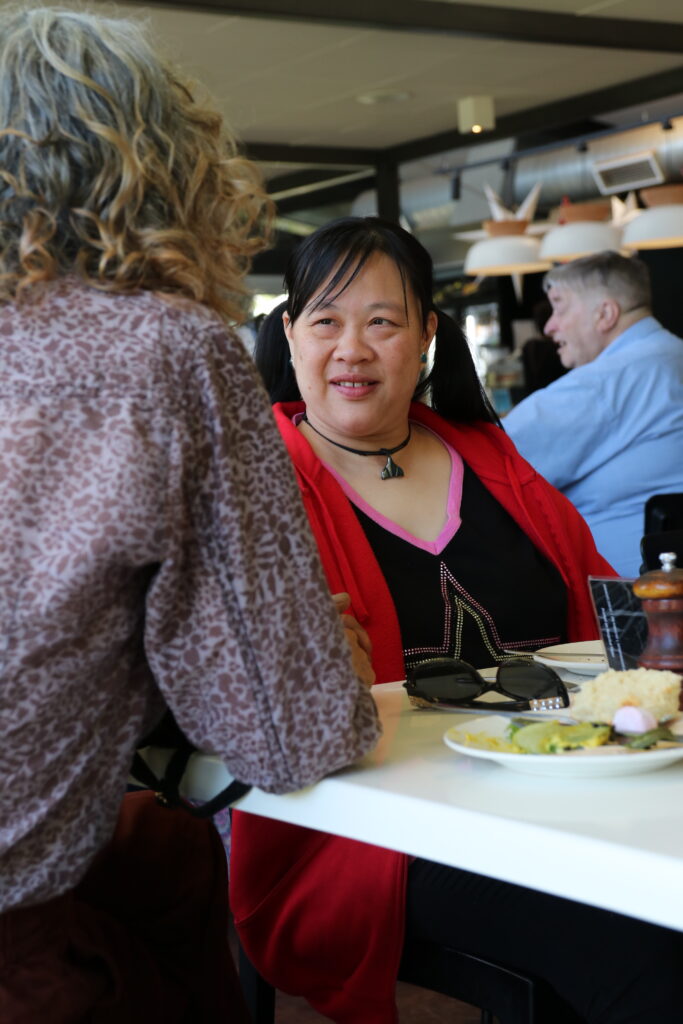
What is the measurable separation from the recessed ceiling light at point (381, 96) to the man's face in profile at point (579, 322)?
3.46m

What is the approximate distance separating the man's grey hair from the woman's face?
2642mm

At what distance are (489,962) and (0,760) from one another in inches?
27.7

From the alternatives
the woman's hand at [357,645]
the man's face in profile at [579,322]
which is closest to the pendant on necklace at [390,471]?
the woman's hand at [357,645]

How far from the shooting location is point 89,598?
1.05 meters

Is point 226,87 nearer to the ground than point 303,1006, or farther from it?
farther from it

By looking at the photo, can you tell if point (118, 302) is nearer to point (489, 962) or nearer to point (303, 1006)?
point (489, 962)

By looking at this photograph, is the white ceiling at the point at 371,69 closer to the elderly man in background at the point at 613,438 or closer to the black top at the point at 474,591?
the elderly man in background at the point at 613,438

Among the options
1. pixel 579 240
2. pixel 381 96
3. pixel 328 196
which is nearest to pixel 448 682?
pixel 579 240

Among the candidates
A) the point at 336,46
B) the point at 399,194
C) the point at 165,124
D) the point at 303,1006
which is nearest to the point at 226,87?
the point at 336,46

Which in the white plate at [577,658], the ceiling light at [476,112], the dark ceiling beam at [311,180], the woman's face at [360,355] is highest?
the dark ceiling beam at [311,180]

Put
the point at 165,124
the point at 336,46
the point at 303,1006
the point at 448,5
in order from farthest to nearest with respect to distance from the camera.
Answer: the point at 336,46 < the point at 448,5 < the point at 303,1006 < the point at 165,124

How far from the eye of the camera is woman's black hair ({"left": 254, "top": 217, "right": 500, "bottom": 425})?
2150 millimetres

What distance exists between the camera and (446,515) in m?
2.12

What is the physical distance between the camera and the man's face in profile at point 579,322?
4711 mm
